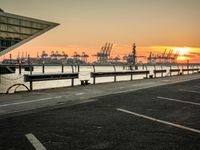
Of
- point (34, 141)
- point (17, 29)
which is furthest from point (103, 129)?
point (17, 29)

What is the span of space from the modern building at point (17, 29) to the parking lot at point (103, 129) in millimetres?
46654

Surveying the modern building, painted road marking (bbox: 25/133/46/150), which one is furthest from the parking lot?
the modern building

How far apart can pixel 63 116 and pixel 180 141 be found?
3475mm

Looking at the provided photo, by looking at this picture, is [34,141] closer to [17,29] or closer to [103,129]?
[103,129]

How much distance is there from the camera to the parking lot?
4719 millimetres

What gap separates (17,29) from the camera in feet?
177

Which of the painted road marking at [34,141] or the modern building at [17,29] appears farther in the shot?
the modern building at [17,29]

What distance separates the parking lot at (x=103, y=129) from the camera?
4.72 metres

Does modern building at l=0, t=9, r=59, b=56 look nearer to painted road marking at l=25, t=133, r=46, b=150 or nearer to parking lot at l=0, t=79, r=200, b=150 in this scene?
parking lot at l=0, t=79, r=200, b=150

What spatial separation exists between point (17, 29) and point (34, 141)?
173 feet

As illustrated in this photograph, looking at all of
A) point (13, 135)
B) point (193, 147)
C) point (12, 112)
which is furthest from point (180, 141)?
point (12, 112)

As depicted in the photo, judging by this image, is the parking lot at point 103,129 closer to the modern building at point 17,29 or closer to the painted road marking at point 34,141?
the painted road marking at point 34,141

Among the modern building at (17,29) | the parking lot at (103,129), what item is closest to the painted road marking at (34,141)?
the parking lot at (103,129)

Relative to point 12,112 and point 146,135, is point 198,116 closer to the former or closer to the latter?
point 146,135
